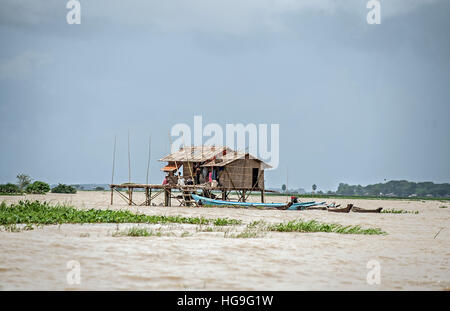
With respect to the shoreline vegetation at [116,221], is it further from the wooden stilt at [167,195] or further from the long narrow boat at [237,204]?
the wooden stilt at [167,195]

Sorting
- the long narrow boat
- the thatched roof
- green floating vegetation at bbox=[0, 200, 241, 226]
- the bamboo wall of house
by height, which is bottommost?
the long narrow boat

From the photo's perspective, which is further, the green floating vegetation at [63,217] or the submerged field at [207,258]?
the green floating vegetation at [63,217]

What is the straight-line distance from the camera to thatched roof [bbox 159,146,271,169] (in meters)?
38.0

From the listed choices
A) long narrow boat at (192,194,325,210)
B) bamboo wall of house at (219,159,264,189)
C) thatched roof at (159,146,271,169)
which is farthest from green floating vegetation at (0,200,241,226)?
thatched roof at (159,146,271,169)

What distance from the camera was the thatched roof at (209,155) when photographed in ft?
125

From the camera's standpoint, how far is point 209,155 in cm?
3884

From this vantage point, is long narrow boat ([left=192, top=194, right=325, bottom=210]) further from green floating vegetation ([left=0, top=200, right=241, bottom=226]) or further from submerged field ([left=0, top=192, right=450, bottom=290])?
submerged field ([left=0, top=192, right=450, bottom=290])

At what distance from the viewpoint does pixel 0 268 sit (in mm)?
9242

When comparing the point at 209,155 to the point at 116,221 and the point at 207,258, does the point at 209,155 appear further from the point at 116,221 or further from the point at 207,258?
the point at 207,258

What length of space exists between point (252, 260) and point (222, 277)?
188cm

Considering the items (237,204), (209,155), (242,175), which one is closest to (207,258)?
(237,204)

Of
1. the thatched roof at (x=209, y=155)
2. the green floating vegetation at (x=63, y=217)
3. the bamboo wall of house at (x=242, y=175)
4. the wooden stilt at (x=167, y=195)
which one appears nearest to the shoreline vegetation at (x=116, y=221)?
the green floating vegetation at (x=63, y=217)

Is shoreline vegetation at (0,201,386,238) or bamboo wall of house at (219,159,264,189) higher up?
bamboo wall of house at (219,159,264,189)

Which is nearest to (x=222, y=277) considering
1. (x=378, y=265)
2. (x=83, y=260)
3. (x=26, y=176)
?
(x=83, y=260)
